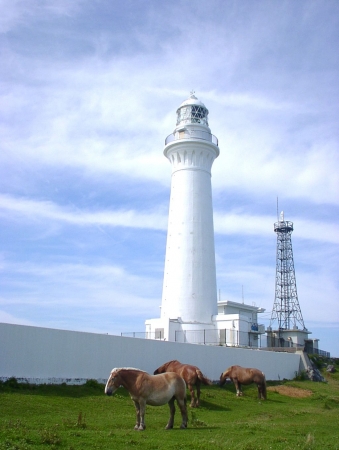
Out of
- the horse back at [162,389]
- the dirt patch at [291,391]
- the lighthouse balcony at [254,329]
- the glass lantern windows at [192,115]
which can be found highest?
the glass lantern windows at [192,115]

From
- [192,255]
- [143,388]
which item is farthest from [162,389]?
[192,255]

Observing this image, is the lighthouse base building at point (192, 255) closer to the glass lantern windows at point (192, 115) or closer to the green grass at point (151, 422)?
the glass lantern windows at point (192, 115)

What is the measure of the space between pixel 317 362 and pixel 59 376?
22186 mm

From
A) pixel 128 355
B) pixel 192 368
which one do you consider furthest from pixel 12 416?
pixel 128 355

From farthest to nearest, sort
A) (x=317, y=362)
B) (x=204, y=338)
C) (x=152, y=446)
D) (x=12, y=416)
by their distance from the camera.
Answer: (x=317, y=362) → (x=204, y=338) → (x=12, y=416) → (x=152, y=446)

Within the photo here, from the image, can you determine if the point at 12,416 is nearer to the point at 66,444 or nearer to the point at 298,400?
the point at 66,444

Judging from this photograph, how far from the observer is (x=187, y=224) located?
29.9 m

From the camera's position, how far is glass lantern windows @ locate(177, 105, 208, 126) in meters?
31.8

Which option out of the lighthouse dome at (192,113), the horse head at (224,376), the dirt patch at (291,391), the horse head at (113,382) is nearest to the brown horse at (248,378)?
the horse head at (224,376)

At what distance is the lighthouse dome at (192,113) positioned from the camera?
3178 cm

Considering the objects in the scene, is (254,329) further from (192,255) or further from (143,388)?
(143,388)

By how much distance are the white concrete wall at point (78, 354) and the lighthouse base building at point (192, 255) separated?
16.5ft

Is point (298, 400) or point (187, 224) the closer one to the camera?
point (298, 400)

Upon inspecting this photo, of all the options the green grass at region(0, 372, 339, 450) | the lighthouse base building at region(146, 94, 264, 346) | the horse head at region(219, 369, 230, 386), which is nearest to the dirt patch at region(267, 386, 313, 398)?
the green grass at region(0, 372, 339, 450)
